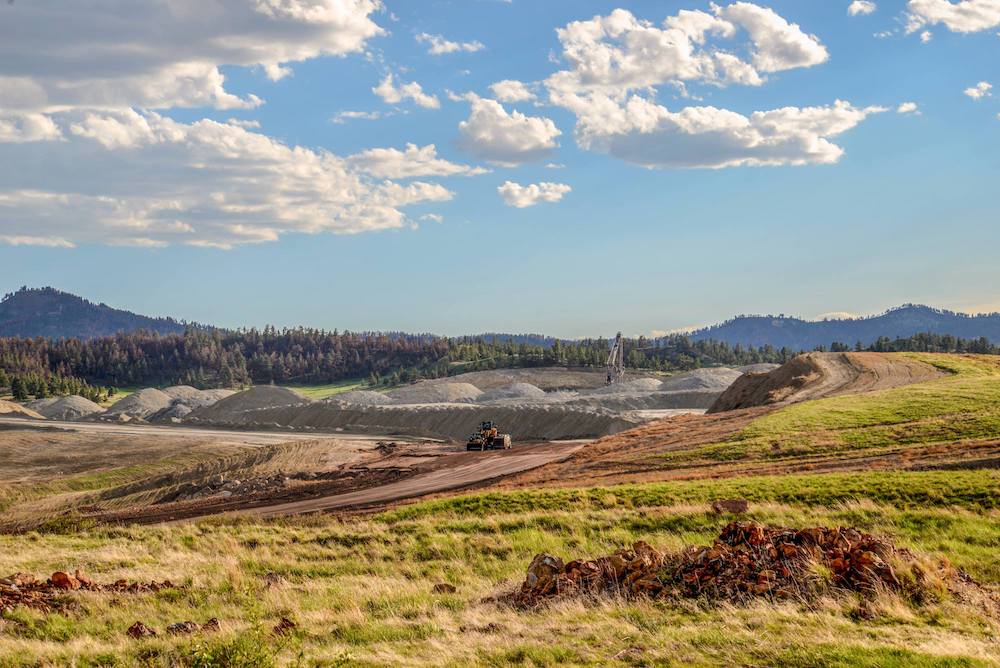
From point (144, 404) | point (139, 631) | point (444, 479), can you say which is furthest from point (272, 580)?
point (144, 404)

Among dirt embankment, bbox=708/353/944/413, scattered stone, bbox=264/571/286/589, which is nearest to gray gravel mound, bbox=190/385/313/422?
dirt embankment, bbox=708/353/944/413

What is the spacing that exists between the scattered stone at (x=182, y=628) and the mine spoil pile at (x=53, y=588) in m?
3.53

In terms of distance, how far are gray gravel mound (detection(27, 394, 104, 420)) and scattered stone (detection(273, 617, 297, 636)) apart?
394 ft

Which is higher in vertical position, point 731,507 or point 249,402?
point 731,507

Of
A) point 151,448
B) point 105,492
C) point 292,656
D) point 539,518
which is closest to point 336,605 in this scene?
point 292,656

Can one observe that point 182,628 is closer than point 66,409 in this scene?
Yes

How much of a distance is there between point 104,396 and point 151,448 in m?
113

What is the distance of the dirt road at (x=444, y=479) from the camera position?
3556cm

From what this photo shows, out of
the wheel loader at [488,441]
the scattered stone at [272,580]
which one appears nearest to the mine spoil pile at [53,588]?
the scattered stone at [272,580]

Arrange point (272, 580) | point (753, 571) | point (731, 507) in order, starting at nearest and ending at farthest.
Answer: point (753, 571), point (272, 580), point (731, 507)

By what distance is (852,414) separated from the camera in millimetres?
43688

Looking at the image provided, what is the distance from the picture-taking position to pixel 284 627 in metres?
14.9

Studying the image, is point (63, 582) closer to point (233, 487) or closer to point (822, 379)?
point (233, 487)

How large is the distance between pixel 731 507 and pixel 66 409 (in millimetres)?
124699
